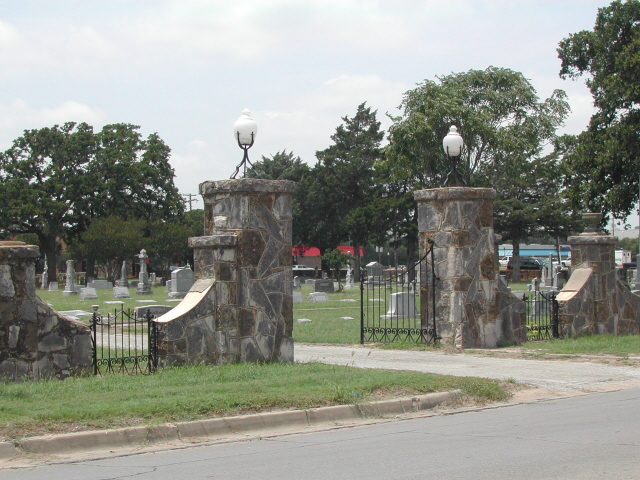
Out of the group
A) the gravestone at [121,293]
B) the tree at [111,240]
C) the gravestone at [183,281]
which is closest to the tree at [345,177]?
the tree at [111,240]

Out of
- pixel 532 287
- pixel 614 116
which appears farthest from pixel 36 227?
pixel 614 116

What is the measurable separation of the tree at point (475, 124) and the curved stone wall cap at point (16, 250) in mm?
33699

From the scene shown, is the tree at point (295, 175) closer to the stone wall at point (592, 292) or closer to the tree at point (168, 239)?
the tree at point (168, 239)

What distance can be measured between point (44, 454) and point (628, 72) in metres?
33.7

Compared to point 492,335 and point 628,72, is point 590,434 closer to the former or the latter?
point 492,335

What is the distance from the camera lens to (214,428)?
855 centimetres

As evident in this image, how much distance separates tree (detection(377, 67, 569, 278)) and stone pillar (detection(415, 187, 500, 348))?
2682 centimetres

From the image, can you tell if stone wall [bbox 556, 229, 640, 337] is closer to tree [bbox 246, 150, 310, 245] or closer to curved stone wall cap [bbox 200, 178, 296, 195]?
curved stone wall cap [bbox 200, 178, 296, 195]

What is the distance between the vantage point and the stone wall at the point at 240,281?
12.2m

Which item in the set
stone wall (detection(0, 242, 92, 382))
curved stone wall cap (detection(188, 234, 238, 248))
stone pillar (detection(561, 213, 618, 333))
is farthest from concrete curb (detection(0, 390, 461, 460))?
stone pillar (detection(561, 213, 618, 333))

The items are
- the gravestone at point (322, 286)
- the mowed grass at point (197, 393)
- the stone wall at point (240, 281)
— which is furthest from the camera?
the gravestone at point (322, 286)

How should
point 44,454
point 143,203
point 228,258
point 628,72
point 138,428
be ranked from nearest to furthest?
1. point 44,454
2. point 138,428
3. point 228,258
4. point 628,72
5. point 143,203

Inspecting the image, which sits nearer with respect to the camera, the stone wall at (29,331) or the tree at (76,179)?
the stone wall at (29,331)

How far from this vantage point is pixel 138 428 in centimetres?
809
